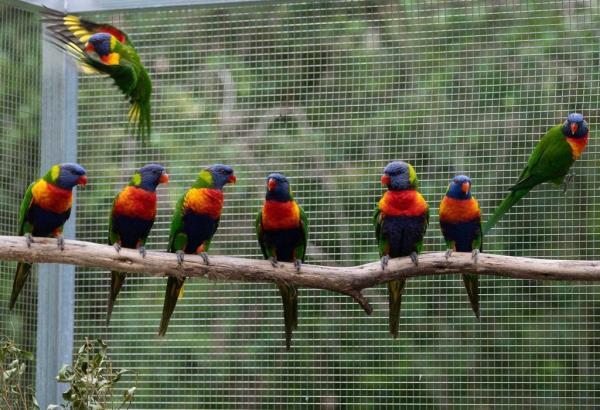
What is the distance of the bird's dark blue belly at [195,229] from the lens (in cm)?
387

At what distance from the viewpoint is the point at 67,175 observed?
12.6 feet

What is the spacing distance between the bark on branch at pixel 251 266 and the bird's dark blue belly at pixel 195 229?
239 mm

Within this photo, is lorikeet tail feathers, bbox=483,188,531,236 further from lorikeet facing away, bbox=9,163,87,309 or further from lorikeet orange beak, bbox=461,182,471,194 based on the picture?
lorikeet facing away, bbox=9,163,87,309

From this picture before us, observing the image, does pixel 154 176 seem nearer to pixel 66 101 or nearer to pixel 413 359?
pixel 66 101

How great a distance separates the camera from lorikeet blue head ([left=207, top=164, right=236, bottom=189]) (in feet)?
12.9

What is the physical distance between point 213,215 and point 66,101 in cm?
143

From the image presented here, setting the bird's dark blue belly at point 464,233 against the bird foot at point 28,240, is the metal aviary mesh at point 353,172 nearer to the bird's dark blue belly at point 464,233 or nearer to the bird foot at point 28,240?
the bird's dark blue belly at point 464,233

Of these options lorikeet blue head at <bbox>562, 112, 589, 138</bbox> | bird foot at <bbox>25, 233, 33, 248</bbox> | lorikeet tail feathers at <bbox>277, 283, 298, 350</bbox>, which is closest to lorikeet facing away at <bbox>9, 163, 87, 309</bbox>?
bird foot at <bbox>25, 233, 33, 248</bbox>

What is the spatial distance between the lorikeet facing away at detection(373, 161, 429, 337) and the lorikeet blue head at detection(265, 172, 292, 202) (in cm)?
42

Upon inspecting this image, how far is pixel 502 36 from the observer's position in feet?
14.7

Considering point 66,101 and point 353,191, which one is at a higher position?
point 66,101

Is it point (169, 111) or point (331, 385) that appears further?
point (169, 111)

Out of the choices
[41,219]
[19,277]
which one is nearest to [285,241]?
[41,219]

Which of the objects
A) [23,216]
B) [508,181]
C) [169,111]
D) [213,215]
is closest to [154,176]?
[213,215]
